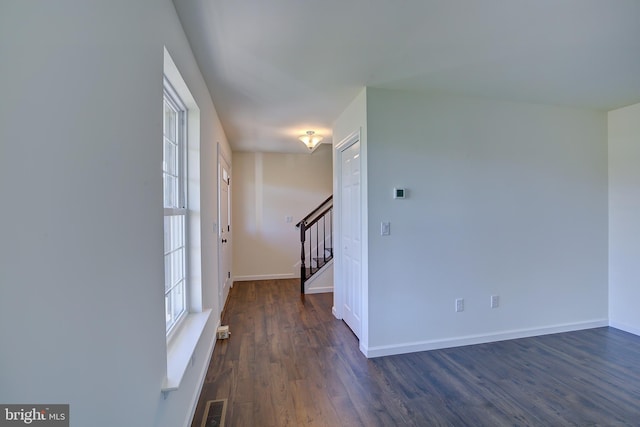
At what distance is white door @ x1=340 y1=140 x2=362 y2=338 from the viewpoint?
9.78ft

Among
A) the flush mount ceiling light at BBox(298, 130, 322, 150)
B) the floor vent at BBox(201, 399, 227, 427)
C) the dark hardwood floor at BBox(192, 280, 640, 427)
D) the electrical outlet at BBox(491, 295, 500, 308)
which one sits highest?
the flush mount ceiling light at BBox(298, 130, 322, 150)

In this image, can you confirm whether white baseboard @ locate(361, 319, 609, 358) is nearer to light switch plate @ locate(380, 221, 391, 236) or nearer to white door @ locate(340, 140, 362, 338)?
white door @ locate(340, 140, 362, 338)

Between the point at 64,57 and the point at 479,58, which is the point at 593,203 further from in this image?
the point at 64,57

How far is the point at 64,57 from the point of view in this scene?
2.27ft

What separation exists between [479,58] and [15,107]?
255cm

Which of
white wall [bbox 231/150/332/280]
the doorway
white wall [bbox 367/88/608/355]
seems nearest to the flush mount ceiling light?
the doorway

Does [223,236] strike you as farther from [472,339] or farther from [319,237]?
A: [472,339]

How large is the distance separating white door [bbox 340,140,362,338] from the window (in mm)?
1591

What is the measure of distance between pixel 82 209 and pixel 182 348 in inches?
49.8

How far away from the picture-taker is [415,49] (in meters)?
2.02

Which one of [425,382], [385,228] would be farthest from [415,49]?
[425,382]

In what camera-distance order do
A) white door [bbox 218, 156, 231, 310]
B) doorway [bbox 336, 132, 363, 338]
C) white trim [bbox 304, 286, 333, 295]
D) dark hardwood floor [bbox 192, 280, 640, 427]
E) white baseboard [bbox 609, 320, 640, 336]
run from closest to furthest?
dark hardwood floor [bbox 192, 280, 640, 427] < doorway [bbox 336, 132, 363, 338] < white baseboard [bbox 609, 320, 640, 336] < white door [bbox 218, 156, 231, 310] < white trim [bbox 304, 286, 333, 295]

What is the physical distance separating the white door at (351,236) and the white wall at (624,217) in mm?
2958

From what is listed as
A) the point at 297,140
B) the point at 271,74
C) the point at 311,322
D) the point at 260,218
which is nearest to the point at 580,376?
the point at 311,322
